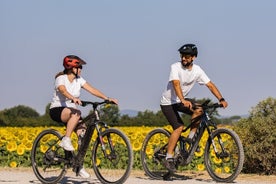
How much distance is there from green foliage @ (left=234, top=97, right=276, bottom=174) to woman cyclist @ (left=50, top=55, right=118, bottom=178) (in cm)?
395

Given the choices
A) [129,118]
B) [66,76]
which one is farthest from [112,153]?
[129,118]

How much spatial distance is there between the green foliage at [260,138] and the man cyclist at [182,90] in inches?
101

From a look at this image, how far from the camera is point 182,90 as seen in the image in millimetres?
9875

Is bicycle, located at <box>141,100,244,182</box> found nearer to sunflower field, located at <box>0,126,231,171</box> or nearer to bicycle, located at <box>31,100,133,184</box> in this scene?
bicycle, located at <box>31,100,133,184</box>

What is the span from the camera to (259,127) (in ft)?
40.6

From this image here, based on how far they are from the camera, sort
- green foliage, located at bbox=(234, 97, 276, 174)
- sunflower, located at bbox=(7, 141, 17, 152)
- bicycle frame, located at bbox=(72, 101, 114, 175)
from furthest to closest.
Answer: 1. sunflower, located at bbox=(7, 141, 17, 152)
2. green foliage, located at bbox=(234, 97, 276, 174)
3. bicycle frame, located at bbox=(72, 101, 114, 175)

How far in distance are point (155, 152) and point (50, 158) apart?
167 centimetres

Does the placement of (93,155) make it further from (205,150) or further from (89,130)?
(205,150)

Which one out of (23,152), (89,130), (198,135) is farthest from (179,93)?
(23,152)

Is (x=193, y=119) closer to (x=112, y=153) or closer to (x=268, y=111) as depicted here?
(x=112, y=153)

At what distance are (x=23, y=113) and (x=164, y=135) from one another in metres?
61.9

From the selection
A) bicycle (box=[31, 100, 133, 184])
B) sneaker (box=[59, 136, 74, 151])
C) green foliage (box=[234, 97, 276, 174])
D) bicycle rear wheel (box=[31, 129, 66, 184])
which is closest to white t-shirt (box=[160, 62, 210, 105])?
bicycle (box=[31, 100, 133, 184])

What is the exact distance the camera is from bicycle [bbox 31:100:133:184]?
356 inches

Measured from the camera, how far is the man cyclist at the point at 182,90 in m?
Answer: 9.77
